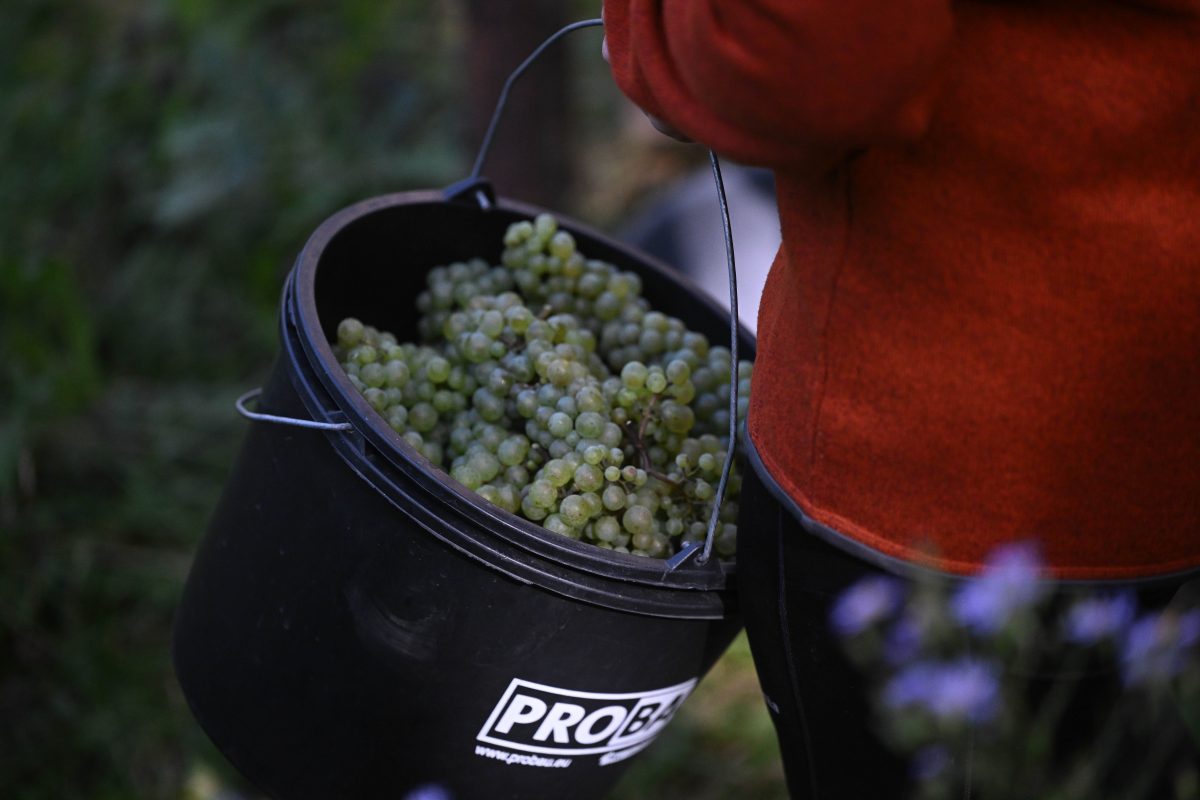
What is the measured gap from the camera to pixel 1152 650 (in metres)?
1.07

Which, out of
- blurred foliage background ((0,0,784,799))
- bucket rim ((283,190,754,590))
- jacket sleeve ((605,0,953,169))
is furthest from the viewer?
blurred foliage background ((0,0,784,799))

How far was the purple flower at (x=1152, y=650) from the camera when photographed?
3.43 ft

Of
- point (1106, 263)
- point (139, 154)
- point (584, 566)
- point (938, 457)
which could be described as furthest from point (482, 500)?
point (139, 154)

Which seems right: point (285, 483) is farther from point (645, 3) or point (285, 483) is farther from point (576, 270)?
point (645, 3)

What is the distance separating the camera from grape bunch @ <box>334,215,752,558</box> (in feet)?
4.18

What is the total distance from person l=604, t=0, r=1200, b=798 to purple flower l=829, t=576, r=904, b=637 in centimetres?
2

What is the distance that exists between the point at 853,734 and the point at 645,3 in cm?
71

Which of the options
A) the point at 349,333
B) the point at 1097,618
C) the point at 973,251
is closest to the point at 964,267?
the point at 973,251

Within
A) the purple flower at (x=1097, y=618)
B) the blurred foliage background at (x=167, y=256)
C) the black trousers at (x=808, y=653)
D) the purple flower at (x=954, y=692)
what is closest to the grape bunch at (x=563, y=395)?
the black trousers at (x=808, y=653)

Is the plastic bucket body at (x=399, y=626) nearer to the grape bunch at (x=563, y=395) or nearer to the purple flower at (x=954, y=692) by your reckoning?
the grape bunch at (x=563, y=395)

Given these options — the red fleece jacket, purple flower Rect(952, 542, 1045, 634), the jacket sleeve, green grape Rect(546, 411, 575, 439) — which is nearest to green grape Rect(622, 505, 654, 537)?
green grape Rect(546, 411, 575, 439)

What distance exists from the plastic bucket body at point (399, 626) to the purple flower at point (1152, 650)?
39 centimetres

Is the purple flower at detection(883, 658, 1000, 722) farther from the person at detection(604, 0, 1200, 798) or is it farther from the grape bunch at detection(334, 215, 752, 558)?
the grape bunch at detection(334, 215, 752, 558)

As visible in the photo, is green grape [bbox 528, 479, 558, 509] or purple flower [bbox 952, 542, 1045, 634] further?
green grape [bbox 528, 479, 558, 509]
